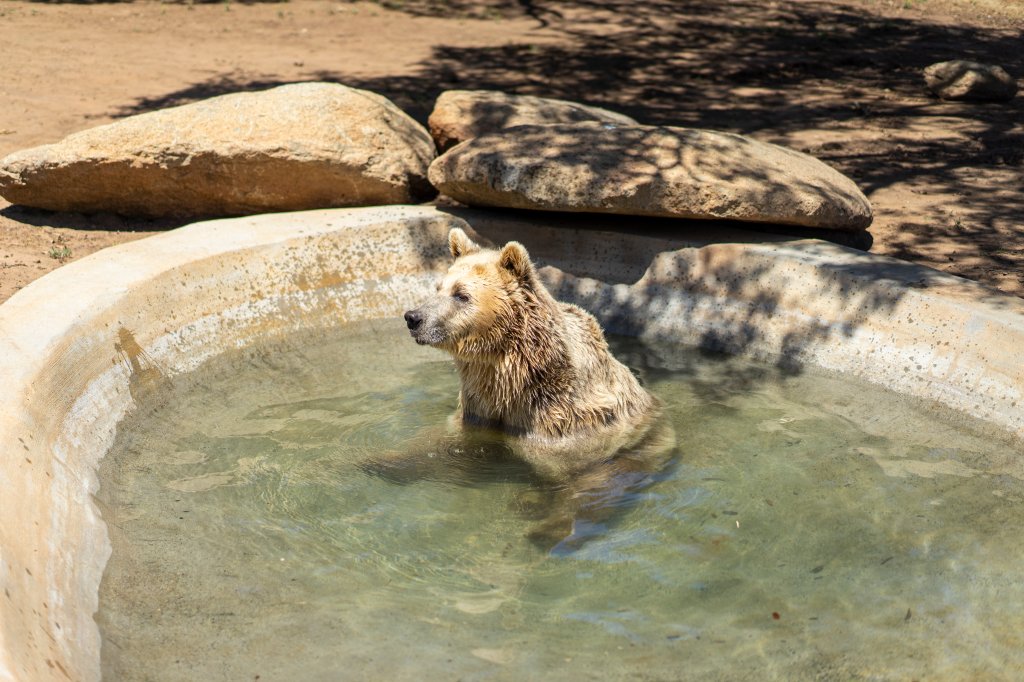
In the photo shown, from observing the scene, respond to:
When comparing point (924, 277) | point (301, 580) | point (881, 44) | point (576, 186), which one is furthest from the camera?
point (881, 44)

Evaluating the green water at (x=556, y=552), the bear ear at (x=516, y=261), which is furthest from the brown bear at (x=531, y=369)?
the green water at (x=556, y=552)

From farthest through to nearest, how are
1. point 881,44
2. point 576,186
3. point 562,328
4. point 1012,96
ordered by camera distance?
point 881,44 < point 1012,96 < point 576,186 < point 562,328

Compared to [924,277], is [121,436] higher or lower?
lower

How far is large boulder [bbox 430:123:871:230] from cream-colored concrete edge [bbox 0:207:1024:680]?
384 mm

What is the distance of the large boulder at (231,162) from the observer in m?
9.26

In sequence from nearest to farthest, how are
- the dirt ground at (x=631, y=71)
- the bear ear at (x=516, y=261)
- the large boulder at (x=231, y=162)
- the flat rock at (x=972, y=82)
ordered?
the bear ear at (x=516, y=261), the large boulder at (x=231, y=162), the dirt ground at (x=631, y=71), the flat rock at (x=972, y=82)

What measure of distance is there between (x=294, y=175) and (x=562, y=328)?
3.97 meters

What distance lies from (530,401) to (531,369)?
0.20m

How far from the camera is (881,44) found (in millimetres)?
16766

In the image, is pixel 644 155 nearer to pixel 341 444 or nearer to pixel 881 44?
pixel 341 444

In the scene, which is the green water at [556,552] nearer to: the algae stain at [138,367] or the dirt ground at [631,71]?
the algae stain at [138,367]

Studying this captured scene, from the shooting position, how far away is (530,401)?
639cm

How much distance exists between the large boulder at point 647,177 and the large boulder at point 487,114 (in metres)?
1.12

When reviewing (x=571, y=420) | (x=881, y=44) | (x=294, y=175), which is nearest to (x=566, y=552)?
(x=571, y=420)
